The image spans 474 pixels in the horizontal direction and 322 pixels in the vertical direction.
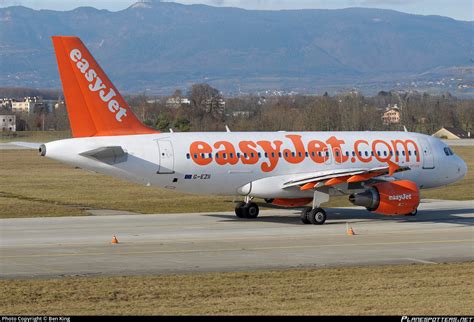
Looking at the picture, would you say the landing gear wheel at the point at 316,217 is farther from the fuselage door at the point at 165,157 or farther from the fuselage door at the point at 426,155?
the fuselage door at the point at 426,155

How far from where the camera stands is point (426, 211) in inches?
1767

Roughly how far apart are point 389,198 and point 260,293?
16.5m

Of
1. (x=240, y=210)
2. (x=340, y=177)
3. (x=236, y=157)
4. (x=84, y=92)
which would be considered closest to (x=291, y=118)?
(x=240, y=210)

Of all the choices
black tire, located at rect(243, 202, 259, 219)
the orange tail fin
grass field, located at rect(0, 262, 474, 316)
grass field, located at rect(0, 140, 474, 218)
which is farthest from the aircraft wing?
grass field, located at rect(0, 262, 474, 316)

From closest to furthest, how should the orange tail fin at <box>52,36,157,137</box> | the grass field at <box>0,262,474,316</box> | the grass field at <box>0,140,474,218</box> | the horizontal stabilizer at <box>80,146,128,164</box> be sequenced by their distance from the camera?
the grass field at <box>0,262,474,316</box> < the horizontal stabilizer at <box>80,146,128,164</box> < the orange tail fin at <box>52,36,157,137</box> < the grass field at <box>0,140,474,218</box>

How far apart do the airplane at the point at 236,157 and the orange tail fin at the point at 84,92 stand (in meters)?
0.04

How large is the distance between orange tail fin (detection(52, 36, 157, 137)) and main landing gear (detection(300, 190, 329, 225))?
8.22 meters

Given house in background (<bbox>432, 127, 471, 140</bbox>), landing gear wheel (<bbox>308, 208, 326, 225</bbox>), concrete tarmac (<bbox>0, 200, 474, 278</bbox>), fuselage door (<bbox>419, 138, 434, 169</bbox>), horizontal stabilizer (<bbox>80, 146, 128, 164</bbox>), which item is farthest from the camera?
Result: house in background (<bbox>432, 127, 471, 140</bbox>)

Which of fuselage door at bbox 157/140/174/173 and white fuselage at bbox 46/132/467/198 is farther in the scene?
fuselage door at bbox 157/140/174/173

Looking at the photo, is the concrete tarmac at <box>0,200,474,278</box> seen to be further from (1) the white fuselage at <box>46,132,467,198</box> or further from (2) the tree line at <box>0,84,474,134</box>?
(2) the tree line at <box>0,84,474,134</box>

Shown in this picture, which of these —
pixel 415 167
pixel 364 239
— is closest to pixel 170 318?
pixel 364 239

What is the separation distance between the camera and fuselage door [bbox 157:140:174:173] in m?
37.8

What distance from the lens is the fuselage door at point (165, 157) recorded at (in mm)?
37844

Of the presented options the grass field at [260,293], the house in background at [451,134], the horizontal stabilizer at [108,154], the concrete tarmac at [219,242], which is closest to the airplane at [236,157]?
the horizontal stabilizer at [108,154]
